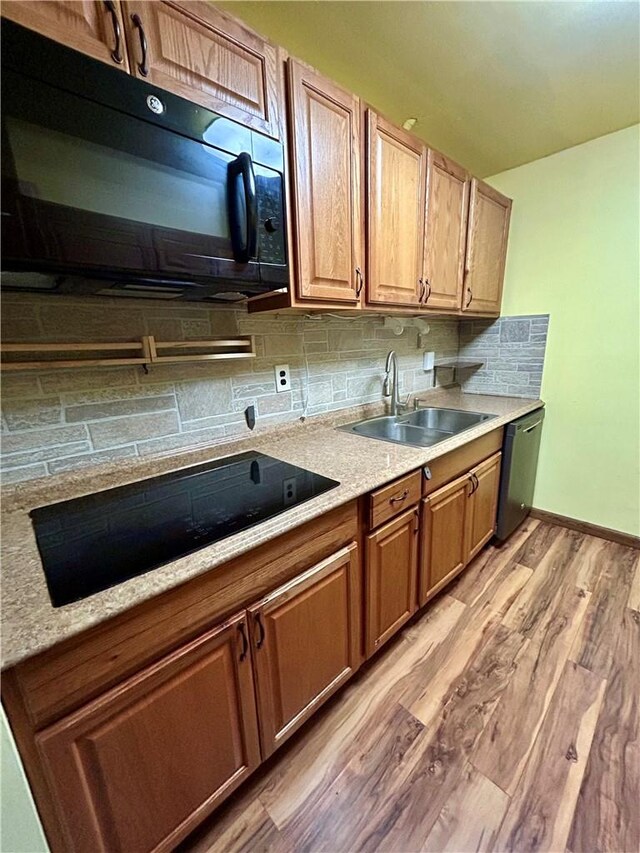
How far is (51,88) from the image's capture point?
0.68 metres

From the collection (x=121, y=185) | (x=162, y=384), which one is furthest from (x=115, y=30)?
(x=162, y=384)

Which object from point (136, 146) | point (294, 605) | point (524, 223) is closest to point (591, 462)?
point (524, 223)

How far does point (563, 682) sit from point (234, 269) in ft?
6.50

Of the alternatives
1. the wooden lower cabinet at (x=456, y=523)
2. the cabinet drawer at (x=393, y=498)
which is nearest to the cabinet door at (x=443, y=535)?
the wooden lower cabinet at (x=456, y=523)

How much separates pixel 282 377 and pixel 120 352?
0.68m

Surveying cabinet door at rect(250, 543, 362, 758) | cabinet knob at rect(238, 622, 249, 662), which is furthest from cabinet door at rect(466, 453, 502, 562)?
cabinet knob at rect(238, 622, 249, 662)

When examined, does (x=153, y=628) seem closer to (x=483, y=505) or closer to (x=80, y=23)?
(x=80, y=23)

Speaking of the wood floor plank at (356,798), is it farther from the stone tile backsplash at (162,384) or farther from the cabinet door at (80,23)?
the cabinet door at (80,23)

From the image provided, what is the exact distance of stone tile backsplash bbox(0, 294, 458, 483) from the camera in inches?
40.3

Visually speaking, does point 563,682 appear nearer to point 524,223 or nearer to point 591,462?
point 591,462

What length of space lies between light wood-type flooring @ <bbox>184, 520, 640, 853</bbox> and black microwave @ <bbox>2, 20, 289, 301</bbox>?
1.59m

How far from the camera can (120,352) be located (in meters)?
1.19

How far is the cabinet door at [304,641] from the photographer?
0.97 meters

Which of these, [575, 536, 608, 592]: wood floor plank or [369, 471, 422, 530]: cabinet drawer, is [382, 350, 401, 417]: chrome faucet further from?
[575, 536, 608, 592]: wood floor plank
